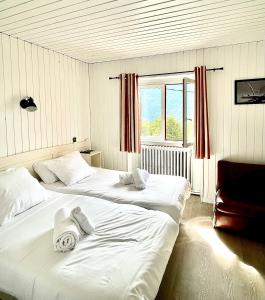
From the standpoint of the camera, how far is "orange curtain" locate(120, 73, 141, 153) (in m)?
3.92

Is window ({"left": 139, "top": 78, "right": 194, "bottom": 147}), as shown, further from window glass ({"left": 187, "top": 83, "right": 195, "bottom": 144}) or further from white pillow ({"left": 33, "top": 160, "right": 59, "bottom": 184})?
white pillow ({"left": 33, "top": 160, "right": 59, "bottom": 184})

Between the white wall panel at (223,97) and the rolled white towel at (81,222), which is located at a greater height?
the white wall panel at (223,97)

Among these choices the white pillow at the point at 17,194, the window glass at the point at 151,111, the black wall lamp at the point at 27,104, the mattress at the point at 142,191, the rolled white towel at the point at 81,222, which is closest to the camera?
the rolled white towel at the point at 81,222

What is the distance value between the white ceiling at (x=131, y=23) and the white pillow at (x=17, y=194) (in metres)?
1.59

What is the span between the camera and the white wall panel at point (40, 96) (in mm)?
2826

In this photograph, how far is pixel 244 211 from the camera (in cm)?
271

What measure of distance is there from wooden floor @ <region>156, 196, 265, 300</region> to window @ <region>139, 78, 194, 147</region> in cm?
159

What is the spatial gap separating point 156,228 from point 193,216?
165 cm

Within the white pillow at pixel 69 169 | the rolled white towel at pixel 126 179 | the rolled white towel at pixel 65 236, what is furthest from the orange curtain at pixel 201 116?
the rolled white towel at pixel 65 236

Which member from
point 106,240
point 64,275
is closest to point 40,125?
point 106,240

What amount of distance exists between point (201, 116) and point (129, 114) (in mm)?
1188

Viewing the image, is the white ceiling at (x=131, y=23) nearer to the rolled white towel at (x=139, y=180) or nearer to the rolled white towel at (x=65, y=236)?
the rolled white towel at (x=139, y=180)

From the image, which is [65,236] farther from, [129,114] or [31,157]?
[129,114]

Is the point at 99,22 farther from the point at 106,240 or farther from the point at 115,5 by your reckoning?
the point at 106,240
